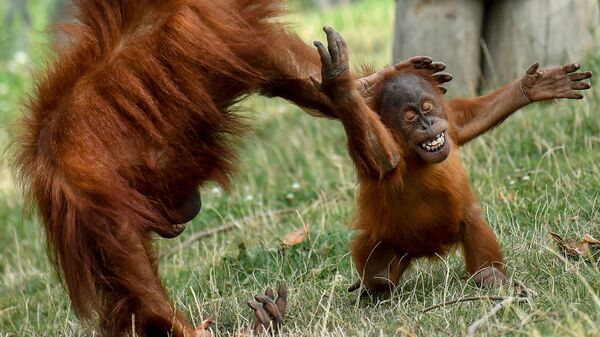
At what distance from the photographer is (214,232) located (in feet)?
20.2

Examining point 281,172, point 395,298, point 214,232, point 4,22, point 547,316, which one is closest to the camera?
point 547,316

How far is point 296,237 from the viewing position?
17.7 ft

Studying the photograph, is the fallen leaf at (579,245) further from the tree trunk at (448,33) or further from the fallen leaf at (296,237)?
the tree trunk at (448,33)

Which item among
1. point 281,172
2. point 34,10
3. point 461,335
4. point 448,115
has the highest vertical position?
point 448,115

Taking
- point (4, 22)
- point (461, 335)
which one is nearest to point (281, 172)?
point (461, 335)

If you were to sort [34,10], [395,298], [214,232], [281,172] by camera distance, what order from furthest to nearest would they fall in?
[34,10]
[281,172]
[214,232]
[395,298]

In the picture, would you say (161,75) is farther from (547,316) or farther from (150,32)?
(547,316)

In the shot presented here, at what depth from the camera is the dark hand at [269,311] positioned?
411cm

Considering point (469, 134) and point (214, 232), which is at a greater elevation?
point (469, 134)

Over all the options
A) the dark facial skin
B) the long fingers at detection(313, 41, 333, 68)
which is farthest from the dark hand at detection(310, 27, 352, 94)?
the dark facial skin

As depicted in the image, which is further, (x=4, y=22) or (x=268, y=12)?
(x=4, y=22)

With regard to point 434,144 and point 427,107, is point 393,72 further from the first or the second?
point 434,144

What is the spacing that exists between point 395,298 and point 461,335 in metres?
0.91

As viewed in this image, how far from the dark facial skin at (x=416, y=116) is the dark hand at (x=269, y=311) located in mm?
803
